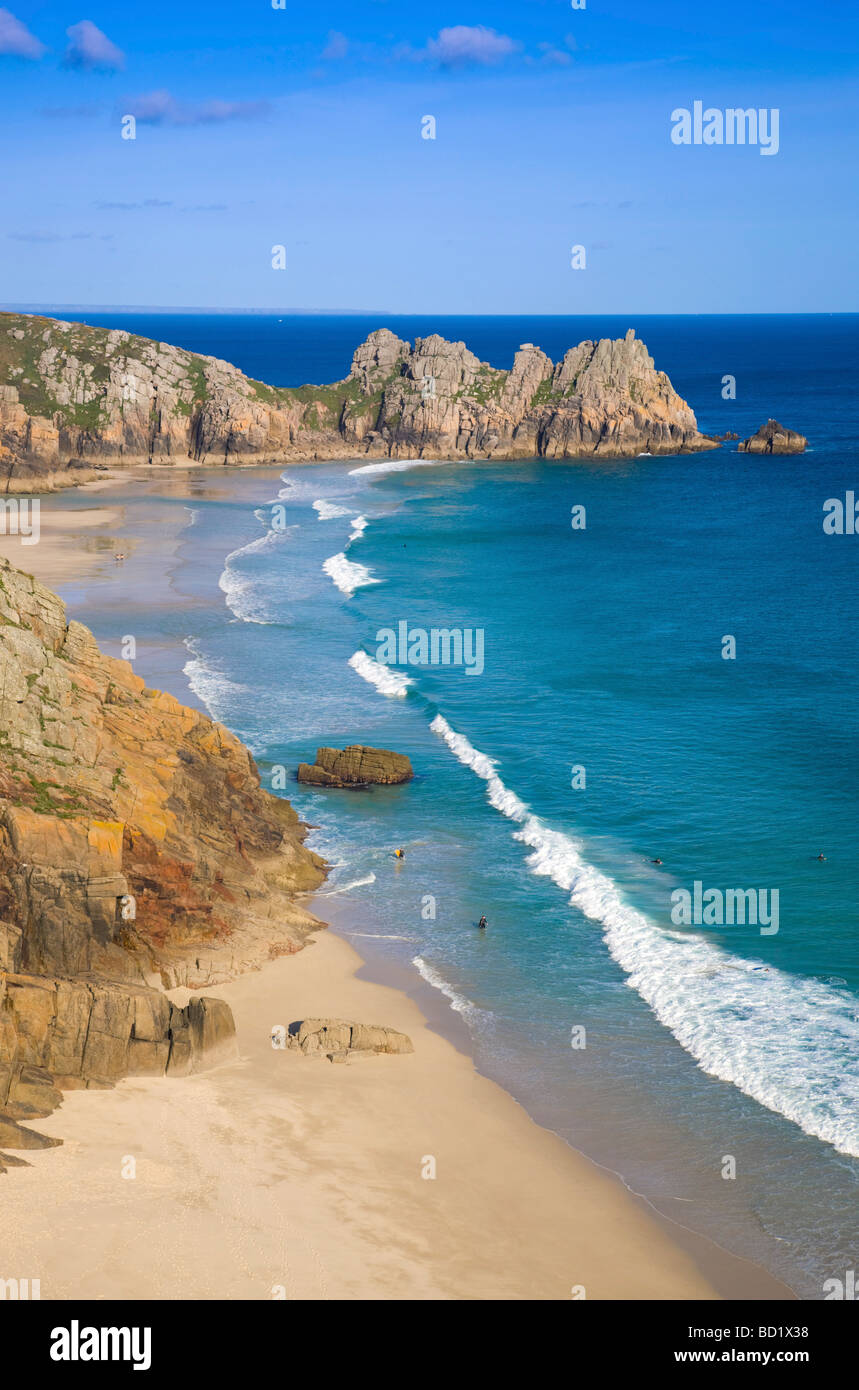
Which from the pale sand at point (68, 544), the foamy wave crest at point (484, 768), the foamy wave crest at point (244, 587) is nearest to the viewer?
the foamy wave crest at point (484, 768)

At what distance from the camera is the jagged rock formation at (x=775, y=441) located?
12862 cm

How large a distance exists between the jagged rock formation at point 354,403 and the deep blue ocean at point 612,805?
123ft

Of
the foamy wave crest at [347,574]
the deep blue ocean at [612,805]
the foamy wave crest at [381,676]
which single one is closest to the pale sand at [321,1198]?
the deep blue ocean at [612,805]

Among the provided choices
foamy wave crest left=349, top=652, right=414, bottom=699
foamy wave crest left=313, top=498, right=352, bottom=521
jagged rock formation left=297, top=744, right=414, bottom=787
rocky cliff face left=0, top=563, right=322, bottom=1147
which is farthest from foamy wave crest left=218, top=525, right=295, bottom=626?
rocky cliff face left=0, top=563, right=322, bottom=1147

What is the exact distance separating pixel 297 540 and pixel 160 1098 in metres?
64.8

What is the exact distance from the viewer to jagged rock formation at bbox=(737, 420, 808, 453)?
128625 mm

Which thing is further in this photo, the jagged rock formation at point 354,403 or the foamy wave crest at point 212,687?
the jagged rock formation at point 354,403

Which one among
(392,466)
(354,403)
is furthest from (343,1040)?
(354,403)

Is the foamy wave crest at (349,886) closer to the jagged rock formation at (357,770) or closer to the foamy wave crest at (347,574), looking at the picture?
the jagged rock formation at (357,770)

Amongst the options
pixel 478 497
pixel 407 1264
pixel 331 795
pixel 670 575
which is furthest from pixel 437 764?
pixel 478 497

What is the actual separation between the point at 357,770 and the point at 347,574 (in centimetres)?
3461

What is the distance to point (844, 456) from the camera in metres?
126

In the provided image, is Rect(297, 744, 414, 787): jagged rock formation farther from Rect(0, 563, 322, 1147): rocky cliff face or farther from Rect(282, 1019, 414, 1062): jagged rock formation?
Rect(282, 1019, 414, 1062): jagged rock formation

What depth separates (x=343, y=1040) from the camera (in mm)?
26875
